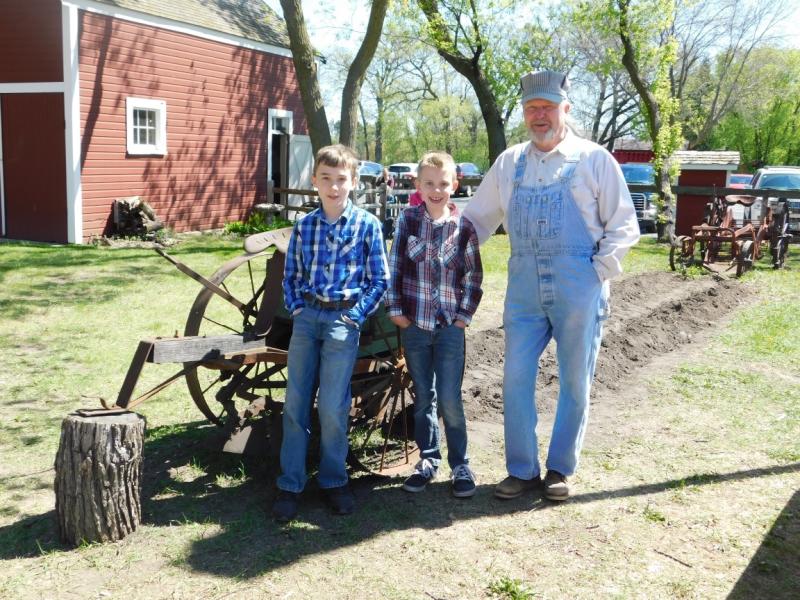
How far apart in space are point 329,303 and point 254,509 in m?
1.11

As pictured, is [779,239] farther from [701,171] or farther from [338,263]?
[338,263]

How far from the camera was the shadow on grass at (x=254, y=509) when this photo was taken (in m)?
3.71

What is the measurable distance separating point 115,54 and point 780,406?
1314 cm

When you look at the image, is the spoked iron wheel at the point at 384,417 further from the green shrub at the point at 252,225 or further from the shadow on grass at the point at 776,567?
the green shrub at the point at 252,225

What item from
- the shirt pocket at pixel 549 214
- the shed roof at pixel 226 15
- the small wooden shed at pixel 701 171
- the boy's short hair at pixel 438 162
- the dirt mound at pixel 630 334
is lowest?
the dirt mound at pixel 630 334

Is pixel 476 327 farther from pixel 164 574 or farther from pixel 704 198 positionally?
pixel 704 198

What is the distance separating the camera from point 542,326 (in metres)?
4.22

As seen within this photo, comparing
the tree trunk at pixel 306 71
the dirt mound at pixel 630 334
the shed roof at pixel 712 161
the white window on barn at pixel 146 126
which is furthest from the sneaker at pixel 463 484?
the shed roof at pixel 712 161

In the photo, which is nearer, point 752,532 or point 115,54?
point 752,532

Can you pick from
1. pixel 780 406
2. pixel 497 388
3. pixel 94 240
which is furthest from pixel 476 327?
pixel 94 240

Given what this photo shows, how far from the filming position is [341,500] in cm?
411

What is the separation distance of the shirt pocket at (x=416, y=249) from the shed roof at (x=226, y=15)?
503 inches

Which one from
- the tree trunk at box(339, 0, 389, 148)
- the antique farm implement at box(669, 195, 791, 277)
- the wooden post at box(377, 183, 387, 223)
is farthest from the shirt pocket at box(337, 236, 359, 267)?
the wooden post at box(377, 183, 387, 223)

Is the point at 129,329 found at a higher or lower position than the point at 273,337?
lower
